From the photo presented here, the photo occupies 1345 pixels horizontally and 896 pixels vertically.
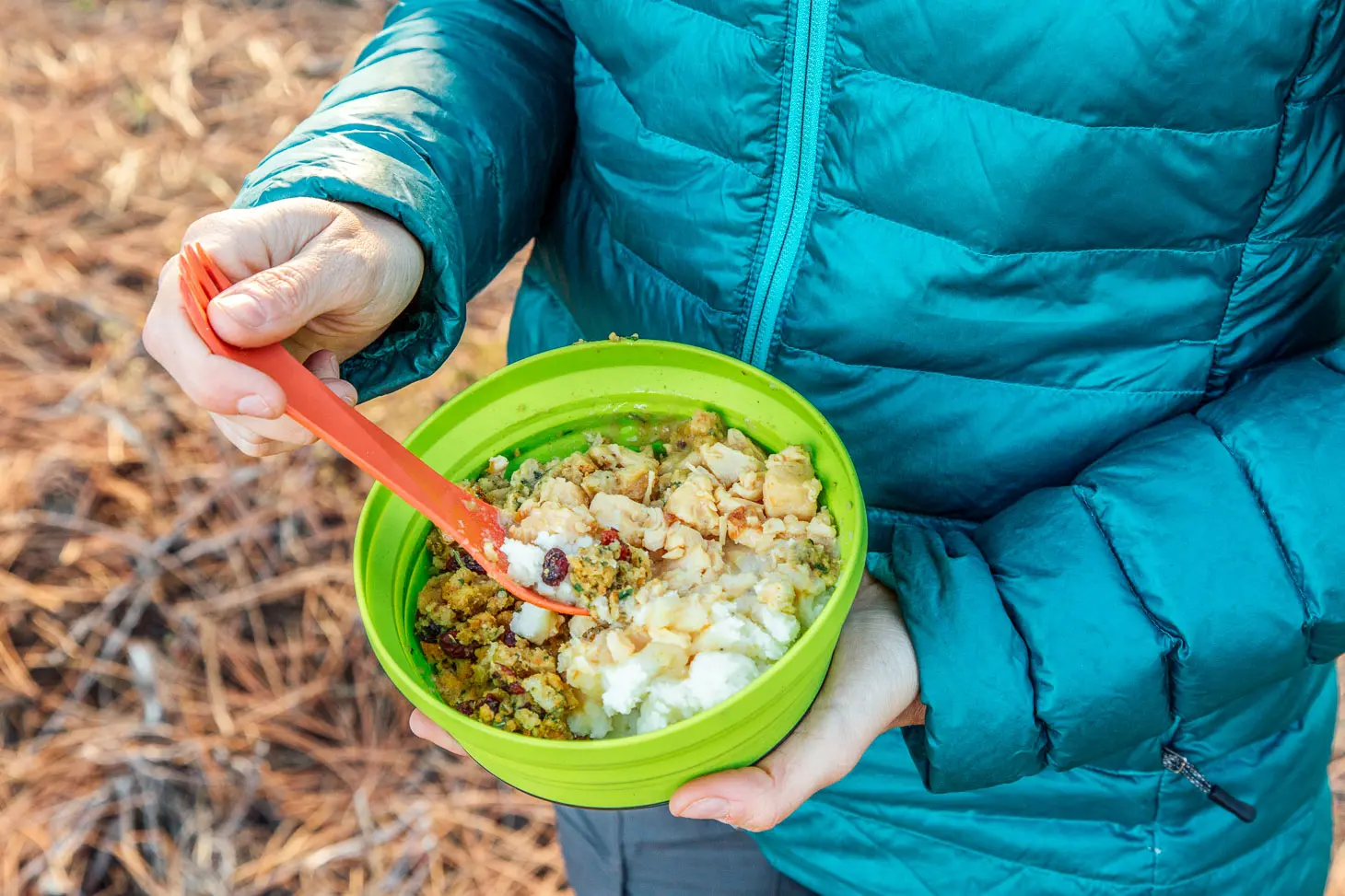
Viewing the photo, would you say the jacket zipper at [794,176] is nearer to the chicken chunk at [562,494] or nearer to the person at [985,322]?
the person at [985,322]

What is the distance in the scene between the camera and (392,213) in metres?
1.05

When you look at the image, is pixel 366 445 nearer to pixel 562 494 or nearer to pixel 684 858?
pixel 562 494

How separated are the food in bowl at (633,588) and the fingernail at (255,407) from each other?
0.77 ft

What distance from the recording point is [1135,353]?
43.1 inches

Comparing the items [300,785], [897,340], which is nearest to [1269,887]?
[897,340]

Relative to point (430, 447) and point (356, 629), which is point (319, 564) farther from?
point (430, 447)

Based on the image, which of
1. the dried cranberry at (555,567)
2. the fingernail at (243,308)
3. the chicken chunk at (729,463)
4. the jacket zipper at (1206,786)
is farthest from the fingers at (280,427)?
the jacket zipper at (1206,786)

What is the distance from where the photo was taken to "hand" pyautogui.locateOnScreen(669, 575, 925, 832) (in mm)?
928

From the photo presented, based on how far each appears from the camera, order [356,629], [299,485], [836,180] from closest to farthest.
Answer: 1. [836,180]
2. [356,629]
3. [299,485]

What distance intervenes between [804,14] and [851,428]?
439 millimetres

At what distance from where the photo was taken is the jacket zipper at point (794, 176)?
1024 millimetres

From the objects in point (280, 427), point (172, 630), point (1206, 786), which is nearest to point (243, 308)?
point (280, 427)

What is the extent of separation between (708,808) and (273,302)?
22.2 inches

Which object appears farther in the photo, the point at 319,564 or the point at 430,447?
the point at 319,564
